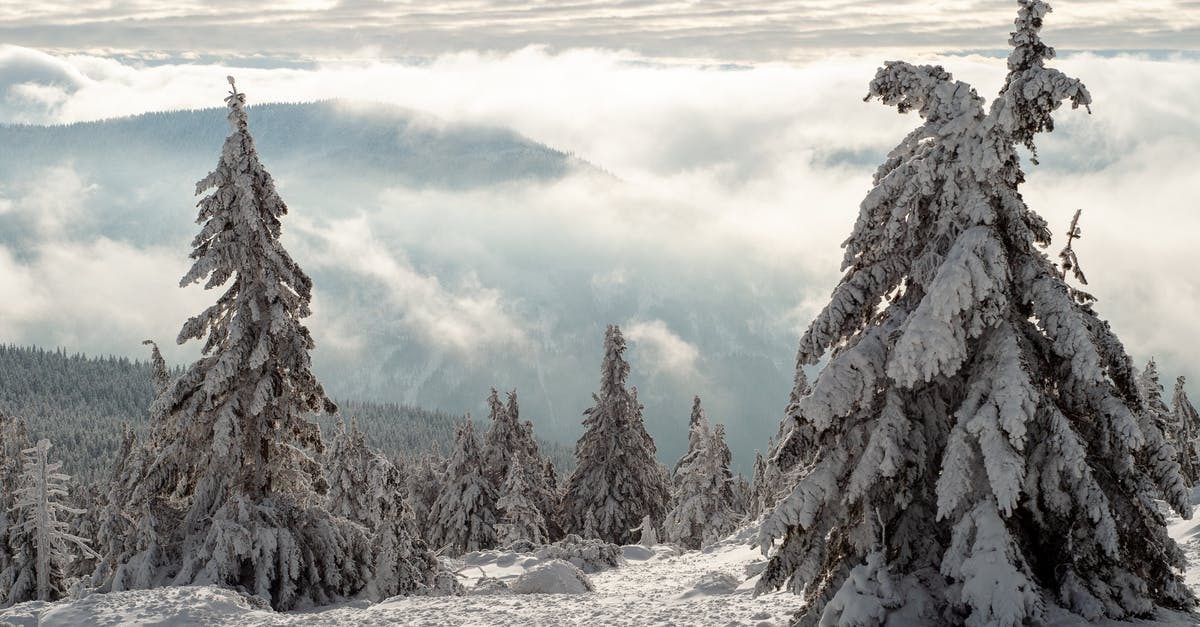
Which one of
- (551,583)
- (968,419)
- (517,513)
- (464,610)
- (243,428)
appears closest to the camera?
(968,419)

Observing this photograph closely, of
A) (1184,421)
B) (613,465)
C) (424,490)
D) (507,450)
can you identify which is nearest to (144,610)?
(507,450)

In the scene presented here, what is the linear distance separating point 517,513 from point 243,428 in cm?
2416

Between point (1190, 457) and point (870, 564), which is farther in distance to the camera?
point (1190, 457)

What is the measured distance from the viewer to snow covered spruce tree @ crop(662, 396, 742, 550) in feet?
171

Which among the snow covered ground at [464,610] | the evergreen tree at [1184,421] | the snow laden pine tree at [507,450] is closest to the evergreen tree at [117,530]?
the snow covered ground at [464,610]

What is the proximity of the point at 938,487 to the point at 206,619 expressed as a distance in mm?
13286

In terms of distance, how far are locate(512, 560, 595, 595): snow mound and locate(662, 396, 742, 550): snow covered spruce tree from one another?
1029 inches

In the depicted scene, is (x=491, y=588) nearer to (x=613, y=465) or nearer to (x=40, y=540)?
(x=40, y=540)

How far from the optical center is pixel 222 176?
2286cm

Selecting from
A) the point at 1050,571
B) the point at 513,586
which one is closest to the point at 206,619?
the point at 513,586

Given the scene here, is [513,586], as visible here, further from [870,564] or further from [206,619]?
[870,564]

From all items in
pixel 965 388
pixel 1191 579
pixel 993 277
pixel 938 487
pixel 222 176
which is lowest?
pixel 1191 579

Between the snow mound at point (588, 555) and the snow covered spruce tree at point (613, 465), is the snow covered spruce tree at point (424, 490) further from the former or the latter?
the snow mound at point (588, 555)

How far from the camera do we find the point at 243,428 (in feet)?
77.0
